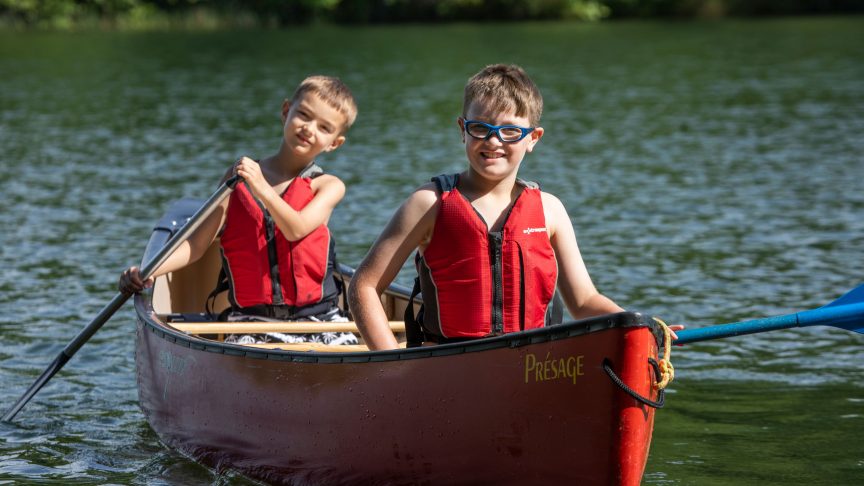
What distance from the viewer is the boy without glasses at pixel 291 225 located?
5.96 m

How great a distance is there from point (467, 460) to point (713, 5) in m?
47.6

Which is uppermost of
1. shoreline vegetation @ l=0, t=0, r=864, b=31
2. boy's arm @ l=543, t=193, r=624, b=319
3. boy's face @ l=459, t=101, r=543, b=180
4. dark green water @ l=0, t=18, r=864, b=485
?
boy's face @ l=459, t=101, r=543, b=180

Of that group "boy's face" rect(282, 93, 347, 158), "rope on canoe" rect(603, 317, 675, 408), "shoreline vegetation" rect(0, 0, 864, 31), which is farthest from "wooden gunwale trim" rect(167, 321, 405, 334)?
"shoreline vegetation" rect(0, 0, 864, 31)

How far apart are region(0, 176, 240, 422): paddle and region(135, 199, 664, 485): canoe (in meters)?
0.50

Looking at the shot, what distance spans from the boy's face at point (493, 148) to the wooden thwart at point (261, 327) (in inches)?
65.9

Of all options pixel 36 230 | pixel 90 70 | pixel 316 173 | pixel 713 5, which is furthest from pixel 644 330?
pixel 713 5

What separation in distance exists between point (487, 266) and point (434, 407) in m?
0.51

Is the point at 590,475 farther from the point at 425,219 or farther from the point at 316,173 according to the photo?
the point at 316,173

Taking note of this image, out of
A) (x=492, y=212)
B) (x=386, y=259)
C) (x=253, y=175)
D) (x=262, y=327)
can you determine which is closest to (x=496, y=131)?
(x=492, y=212)

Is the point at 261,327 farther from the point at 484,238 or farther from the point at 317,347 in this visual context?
the point at 484,238

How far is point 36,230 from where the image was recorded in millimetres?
11859

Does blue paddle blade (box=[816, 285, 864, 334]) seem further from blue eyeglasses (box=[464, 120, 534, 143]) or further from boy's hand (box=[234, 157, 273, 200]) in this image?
boy's hand (box=[234, 157, 273, 200])

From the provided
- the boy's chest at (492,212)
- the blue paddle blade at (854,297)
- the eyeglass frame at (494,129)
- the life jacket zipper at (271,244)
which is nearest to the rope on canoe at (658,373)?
the boy's chest at (492,212)

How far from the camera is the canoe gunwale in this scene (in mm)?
4086
